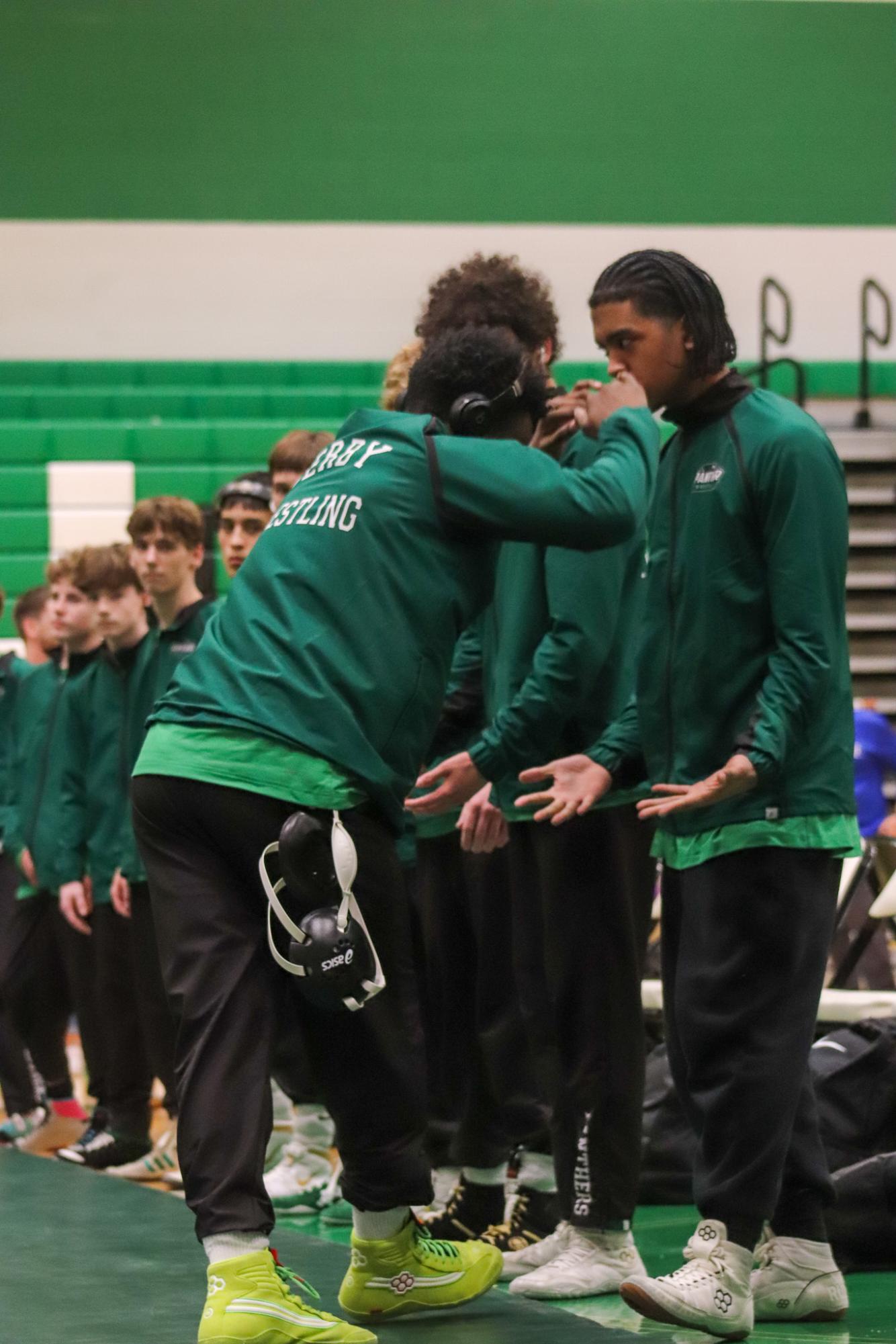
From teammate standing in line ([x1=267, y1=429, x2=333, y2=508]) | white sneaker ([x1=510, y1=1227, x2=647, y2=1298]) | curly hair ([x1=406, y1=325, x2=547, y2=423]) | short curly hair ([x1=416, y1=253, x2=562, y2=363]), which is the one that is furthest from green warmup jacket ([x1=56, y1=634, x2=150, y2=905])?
curly hair ([x1=406, y1=325, x2=547, y2=423])

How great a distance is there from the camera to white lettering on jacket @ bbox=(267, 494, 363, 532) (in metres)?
2.51

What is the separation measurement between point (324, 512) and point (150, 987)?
2.22 metres

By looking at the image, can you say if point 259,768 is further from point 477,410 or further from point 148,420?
point 148,420

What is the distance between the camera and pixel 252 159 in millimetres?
11961

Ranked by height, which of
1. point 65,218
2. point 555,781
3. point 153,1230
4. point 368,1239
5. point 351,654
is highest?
point 65,218

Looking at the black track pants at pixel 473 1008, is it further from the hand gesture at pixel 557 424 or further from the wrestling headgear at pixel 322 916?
the wrestling headgear at pixel 322 916

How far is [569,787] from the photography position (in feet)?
9.45

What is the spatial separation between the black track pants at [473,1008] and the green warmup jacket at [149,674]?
3.30ft

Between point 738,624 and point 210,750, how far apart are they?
784 mm

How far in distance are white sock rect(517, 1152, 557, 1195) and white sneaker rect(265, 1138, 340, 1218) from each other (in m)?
0.66

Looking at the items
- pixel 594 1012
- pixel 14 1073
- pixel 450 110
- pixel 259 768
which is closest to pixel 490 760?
pixel 594 1012

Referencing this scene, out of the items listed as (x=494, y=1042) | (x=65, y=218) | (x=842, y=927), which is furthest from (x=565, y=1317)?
(x=65, y=218)

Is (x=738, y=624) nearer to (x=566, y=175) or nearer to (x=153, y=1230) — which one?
(x=153, y=1230)

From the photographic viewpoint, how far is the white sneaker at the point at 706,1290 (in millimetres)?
2482
